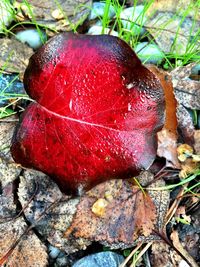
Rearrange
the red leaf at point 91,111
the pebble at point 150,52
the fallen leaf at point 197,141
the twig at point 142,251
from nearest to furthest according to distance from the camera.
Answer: the red leaf at point 91,111, the twig at point 142,251, the fallen leaf at point 197,141, the pebble at point 150,52

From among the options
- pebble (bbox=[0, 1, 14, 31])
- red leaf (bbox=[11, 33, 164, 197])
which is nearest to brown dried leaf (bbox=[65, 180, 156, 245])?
red leaf (bbox=[11, 33, 164, 197])

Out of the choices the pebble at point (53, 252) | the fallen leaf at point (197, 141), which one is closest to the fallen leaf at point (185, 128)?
the fallen leaf at point (197, 141)

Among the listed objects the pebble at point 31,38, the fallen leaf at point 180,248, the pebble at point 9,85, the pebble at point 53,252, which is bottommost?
the pebble at point 53,252

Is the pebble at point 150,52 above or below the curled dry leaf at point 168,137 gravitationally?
above

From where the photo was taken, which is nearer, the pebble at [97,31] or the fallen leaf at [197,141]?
the fallen leaf at [197,141]

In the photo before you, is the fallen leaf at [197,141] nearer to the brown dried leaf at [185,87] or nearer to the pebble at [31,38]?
the brown dried leaf at [185,87]

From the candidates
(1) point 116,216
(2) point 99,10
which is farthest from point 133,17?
(1) point 116,216

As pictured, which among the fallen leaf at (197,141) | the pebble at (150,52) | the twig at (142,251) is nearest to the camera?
the twig at (142,251)
